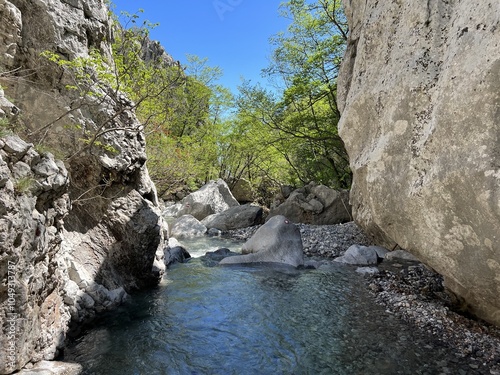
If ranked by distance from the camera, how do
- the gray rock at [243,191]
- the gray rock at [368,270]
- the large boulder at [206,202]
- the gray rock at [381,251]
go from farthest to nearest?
the gray rock at [243,191] → the large boulder at [206,202] → the gray rock at [381,251] → the gray rock at [368,270]

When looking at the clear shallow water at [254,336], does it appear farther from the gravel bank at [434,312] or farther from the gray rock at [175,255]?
the gray rock at [175,255]

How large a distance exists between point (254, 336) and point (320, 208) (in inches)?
599

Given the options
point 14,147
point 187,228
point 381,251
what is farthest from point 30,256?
point 187,228

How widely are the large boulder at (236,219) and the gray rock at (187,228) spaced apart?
4.18ft

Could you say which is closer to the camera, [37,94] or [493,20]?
[493,20]

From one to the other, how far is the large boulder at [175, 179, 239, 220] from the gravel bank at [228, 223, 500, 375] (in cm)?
1289

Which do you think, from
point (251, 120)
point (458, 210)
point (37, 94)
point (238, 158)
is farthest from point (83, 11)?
point (238, 158)

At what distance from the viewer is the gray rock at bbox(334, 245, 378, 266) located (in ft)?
40.5

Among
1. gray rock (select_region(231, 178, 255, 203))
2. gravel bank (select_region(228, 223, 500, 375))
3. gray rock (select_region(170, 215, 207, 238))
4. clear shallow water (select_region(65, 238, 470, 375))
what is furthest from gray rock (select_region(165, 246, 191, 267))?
gray rock (select_region(231, 178, 255, 203))

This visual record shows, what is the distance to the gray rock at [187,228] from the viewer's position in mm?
19484

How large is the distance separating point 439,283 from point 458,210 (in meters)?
5.10

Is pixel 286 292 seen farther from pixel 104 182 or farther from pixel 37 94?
pixel 37 94

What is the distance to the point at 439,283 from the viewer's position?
9.32m

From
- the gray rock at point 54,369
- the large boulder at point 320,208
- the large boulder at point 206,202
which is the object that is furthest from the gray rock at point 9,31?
the large boulder at point 206,202
